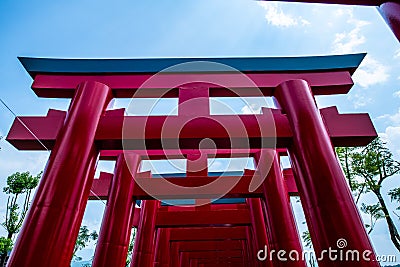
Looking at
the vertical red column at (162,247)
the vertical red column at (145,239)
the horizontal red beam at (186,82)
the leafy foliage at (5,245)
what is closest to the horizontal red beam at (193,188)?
the vertical red column at (145,239)

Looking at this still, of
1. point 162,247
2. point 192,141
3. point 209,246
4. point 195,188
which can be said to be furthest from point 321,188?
point 209,246

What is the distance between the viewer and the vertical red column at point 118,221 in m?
4.90

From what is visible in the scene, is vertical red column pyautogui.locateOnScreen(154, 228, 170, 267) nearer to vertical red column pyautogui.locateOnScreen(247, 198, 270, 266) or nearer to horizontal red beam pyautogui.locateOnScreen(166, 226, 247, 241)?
horizontal red beam pyautogui.locateOnScreen(166, 226, 247, 241)

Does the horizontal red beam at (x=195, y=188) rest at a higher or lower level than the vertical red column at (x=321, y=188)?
higher

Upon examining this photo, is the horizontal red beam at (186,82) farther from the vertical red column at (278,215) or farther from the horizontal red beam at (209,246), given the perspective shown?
the horizontal red beam at (209,246)

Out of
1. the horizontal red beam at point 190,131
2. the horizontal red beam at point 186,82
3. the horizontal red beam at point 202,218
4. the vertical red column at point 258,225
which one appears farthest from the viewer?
the horizontal red beam at point 202,218

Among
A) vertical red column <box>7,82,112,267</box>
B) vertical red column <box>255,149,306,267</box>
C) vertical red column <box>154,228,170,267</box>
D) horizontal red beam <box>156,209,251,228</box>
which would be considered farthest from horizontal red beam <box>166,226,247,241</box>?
vertical red column <box>7,82,112,267</box>

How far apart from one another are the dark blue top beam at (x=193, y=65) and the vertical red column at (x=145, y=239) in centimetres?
411

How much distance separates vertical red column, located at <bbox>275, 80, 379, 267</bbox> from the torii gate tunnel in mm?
12

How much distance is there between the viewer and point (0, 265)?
583 inches

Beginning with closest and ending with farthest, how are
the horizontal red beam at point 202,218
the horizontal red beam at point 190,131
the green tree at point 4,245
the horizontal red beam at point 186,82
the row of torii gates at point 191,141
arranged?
the row of torii gates at point 191,141, the horizontal red beam at point 190,131, the horizontal red beam at point 186,82, the horizontal red beam at point 202,218, the green tree at point 4,245

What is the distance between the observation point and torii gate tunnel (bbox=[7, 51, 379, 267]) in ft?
9.89

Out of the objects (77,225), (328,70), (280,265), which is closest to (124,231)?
(77,225)

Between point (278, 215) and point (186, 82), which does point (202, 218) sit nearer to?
point (278, 215)
